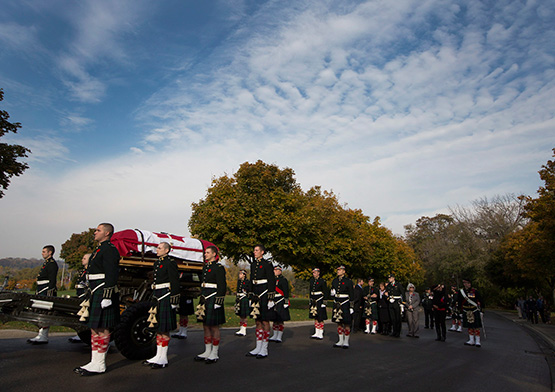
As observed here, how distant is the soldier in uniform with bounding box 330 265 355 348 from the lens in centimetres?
1025

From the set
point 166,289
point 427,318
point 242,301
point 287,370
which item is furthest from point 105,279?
point 427,318

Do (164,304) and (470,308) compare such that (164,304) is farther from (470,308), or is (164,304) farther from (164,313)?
(470,308)

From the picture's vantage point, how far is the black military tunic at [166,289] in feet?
21.7

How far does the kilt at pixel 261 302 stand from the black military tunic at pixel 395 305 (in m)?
7.35

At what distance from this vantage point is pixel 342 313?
1027 centimetres

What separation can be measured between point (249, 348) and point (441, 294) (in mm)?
7939

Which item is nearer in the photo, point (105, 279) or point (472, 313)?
point (105, 279)

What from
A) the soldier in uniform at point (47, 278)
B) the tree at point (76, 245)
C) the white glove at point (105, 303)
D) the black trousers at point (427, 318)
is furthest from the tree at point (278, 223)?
the tree at point (76, 245)

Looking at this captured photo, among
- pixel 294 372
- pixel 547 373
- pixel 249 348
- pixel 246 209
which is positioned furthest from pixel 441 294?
pixel 246 209

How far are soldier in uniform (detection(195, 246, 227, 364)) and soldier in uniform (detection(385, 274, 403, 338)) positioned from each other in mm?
8680

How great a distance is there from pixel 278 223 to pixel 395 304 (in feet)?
41.1

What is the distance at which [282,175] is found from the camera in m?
31.4

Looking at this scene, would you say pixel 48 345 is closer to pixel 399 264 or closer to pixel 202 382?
pixel 202 382

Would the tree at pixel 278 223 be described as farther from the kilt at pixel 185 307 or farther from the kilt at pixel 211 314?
the kilt at pixel 211 314
